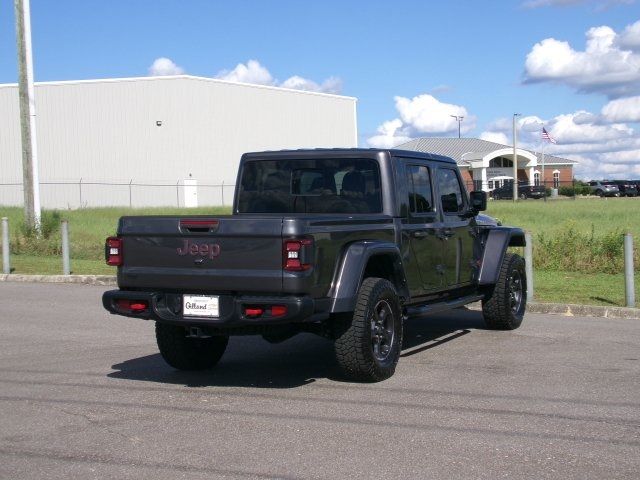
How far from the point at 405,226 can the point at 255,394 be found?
7.12 feet

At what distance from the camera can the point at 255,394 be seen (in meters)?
7.42

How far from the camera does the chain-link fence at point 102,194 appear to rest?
56219 millimetres

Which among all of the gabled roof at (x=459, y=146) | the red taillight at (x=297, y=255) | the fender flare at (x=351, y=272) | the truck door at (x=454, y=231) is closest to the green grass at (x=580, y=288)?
the truck door at (x=454, y=231)

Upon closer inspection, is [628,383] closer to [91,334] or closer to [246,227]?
[246,227]

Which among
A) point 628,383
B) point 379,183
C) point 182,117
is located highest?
point 182,117

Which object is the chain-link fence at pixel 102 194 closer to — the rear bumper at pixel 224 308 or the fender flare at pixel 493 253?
the fender flare at pixel 493 253

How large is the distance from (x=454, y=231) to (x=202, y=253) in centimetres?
325

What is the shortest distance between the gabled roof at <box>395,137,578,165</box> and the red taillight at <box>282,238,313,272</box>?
8590 centimetres


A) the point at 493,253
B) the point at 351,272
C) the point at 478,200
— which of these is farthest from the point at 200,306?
the point at 493,253

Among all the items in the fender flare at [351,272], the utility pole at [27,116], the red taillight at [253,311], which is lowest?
the red taillight at [253,311]

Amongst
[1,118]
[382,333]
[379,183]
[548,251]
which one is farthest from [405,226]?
[1,118]

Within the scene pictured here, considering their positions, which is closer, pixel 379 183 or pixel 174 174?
pixel 379 183

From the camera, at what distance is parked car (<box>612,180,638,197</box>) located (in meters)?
84.2

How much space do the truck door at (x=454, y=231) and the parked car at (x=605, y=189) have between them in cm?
7694
